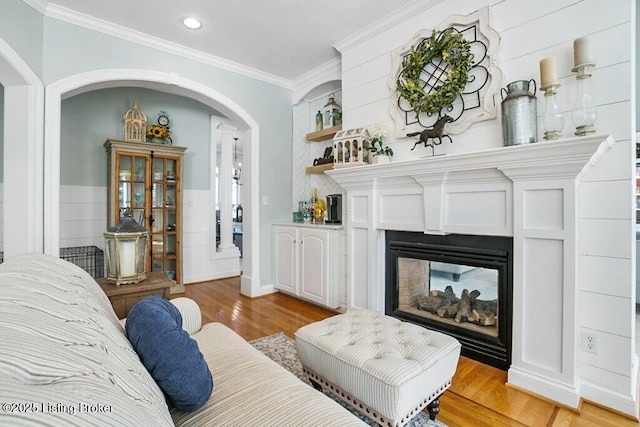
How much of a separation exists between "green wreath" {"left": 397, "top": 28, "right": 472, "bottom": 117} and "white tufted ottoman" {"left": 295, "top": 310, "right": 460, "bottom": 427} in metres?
1.67

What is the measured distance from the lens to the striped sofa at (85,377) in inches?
17.0

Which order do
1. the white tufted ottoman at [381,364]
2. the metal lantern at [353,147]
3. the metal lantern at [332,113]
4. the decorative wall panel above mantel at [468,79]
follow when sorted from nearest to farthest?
the white tufted ottoman at [381,364] → the decorative wall panel above mantel at [468,79] → the metal lantern at [353,147] → the metal lantern at [332,113]

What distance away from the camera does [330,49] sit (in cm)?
329

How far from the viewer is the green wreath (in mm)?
2275

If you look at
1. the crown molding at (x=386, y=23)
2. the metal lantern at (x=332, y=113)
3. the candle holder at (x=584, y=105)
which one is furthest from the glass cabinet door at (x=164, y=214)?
the candle holder at (x=584, y=105)

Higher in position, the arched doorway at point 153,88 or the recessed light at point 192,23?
the recessed light at point 192,23

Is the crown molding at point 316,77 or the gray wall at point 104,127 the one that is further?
the gray wall at point 104,127

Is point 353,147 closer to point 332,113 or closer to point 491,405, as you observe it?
point 332,113

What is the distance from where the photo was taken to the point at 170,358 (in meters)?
0.94

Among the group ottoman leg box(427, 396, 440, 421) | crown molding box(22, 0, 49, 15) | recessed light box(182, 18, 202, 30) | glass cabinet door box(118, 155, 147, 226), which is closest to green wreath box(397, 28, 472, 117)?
recessed light box(182, 18, 202, 30)

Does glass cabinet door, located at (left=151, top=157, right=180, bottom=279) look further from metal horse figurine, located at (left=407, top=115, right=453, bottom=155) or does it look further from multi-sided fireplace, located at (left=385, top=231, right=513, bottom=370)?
metal horse figurine, located at (left=407, top=115, right=453, bottom=155)

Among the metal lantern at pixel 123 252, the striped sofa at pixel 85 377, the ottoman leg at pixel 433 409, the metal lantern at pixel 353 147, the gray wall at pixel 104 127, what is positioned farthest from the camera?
the gray wall at pixel 104 127

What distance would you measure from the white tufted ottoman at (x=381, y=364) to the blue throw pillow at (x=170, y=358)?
673 mm

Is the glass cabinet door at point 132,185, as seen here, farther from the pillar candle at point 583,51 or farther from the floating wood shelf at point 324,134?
the pillar candle at point 583,51
